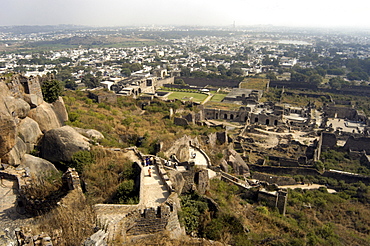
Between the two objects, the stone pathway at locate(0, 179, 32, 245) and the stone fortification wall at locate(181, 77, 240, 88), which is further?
the stone fortification wall at locate(181, 77, 240, 88)

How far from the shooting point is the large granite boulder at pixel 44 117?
13219mm

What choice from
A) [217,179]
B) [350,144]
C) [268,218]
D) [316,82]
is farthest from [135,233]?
[316,82]

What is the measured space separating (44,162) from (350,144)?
26.5 meters

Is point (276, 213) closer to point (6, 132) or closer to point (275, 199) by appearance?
point (275, 199)

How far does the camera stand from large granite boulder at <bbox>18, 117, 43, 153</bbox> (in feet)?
38.1

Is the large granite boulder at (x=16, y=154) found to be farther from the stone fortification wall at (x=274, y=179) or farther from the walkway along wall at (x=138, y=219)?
the stone fortification wall at (x=274, y=179)

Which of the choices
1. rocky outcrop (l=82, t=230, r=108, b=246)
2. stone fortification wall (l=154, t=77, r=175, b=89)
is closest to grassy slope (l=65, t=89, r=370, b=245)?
rocky outcrop (l=82, t=230, r=108, b=246)

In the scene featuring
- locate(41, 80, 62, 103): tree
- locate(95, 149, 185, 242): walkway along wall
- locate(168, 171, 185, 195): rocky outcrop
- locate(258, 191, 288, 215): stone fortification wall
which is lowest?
locate(258, 191, 288, 215): stone fortification wall

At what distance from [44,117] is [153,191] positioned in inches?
273

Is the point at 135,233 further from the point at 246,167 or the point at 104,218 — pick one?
the point at 246,167

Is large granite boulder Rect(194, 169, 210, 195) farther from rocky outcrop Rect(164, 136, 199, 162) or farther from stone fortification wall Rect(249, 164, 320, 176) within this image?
stone fortification wall Rect(249, 164, 320, 176)

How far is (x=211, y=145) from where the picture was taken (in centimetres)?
2105

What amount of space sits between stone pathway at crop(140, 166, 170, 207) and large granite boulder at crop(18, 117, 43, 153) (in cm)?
470

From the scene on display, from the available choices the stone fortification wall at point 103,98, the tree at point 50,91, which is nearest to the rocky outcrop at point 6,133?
the tree at point 50,91
